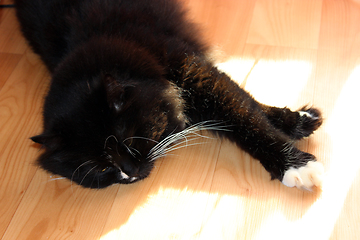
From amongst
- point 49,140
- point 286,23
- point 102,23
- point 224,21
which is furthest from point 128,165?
point 286,23

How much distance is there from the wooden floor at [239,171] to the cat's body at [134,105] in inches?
3.8

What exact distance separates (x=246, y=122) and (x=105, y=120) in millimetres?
595

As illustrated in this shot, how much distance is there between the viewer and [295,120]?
4.78ft

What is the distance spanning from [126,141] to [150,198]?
1.17 ft

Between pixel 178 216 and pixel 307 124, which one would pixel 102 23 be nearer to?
pixel 178 216

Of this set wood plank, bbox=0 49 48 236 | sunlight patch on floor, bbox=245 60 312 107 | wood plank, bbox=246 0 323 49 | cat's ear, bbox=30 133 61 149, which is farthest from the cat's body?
wood plank, bbox=246 0 323 49

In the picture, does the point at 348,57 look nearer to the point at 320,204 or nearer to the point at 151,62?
the point at 320,204

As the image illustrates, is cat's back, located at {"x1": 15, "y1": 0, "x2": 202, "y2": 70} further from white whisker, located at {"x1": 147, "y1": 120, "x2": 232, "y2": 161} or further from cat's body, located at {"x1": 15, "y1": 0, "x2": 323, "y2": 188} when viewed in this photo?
white whisker, located at {"x1": 147, "y1": 120, "x2": 232, "y2": 161}

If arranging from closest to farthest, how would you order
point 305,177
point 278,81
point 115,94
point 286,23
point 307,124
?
point 115,94 < point 305,177 < point 307,124 < point 278,81 < point 286,23

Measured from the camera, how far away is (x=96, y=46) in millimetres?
1346

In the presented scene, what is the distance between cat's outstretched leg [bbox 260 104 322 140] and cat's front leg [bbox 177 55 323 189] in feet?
0.14

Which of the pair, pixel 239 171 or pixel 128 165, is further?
pixel 239 171

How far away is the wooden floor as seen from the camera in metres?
1.29

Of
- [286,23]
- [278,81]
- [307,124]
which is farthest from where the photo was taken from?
[286,23]
